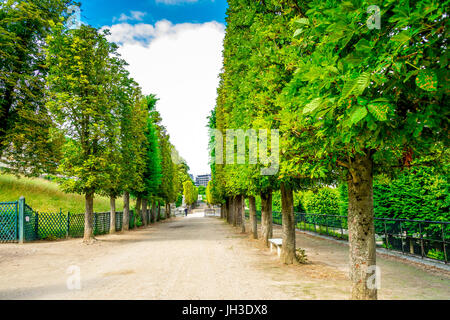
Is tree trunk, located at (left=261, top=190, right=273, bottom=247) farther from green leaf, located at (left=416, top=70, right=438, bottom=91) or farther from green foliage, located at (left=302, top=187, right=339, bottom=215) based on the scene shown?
green foliage, located at (left=302, top=187, right=339, bottom=215)

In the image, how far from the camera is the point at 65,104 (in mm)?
15242

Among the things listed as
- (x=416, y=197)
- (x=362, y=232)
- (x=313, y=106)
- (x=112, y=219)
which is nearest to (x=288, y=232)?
(x=362, y=232)

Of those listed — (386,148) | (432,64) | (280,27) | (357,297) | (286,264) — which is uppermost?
(280,27)

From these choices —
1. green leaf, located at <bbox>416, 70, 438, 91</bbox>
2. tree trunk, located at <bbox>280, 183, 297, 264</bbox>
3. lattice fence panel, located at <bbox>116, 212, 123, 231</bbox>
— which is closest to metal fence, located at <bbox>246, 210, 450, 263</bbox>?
tree trunk, located at <bbox>280, 183, 297, 264</bbox>

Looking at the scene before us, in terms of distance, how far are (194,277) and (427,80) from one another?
707cm

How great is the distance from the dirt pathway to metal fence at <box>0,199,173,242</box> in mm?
2501

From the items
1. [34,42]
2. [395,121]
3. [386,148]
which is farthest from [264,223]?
[34,42]

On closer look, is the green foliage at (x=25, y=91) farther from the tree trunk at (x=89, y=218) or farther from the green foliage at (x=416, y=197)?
the green foliage at (x=416, y=197)

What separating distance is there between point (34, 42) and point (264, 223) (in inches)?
797

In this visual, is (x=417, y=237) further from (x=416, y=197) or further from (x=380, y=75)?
(x=380, y=75)

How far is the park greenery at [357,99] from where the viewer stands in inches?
Answer: 104

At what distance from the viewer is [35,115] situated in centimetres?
1981
